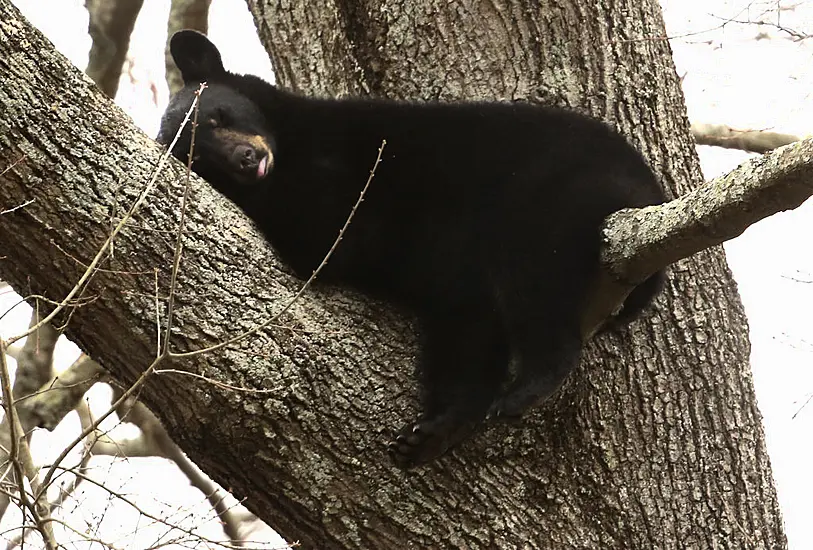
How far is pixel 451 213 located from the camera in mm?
3338

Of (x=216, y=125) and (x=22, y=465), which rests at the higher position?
(x=216, y=125)

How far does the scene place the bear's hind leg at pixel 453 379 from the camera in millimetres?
2758

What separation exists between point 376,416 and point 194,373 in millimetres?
589

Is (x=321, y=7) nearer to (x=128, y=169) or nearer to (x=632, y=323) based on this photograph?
(x=128, y=169)

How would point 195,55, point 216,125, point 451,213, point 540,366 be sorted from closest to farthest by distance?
point 540,366 → point 451,213 → point 216,125 → point 195,55

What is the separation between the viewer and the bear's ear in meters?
3.93

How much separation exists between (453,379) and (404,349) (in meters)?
0.20

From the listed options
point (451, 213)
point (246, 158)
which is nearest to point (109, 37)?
point (246, 158)

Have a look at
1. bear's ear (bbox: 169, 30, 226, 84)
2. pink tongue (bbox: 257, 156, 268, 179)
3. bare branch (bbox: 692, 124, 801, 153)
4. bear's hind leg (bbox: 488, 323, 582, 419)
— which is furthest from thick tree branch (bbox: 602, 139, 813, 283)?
bare branch (bbox: 692, 124, 801, 153)

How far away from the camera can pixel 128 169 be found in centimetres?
262

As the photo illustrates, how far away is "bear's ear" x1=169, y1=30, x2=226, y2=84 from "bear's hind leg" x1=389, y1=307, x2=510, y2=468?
1660 millimetres

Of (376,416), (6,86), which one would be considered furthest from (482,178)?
(6,86)

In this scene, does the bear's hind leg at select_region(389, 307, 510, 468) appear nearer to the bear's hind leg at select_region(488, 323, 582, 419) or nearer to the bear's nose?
the bear's hind leg at select_region(488, 323, 582, 419)

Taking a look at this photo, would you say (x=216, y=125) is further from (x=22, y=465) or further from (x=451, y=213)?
(x=22, y=465)
